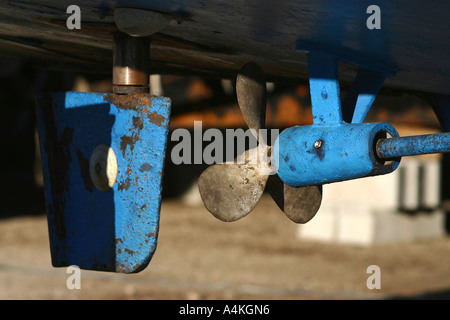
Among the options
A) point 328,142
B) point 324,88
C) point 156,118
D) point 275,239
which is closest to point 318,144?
point 328,142

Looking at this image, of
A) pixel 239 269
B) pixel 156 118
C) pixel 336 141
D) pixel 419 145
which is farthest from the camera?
pixel 239 269

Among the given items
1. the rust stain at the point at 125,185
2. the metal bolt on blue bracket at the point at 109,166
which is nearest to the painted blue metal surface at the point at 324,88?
the metal bolt on blue bracket at the point at 109,166

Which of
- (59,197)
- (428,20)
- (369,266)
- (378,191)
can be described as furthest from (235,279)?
(428,20)

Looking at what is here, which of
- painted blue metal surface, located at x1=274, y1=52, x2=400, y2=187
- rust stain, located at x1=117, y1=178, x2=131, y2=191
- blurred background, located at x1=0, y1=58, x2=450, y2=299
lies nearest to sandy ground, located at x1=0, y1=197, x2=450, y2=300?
blurred background, located at x1=0, y1=58, x2=450, y2=299

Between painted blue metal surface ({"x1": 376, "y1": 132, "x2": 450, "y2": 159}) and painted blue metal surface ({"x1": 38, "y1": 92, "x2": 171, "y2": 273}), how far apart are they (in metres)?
1.05

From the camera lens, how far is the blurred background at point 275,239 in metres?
6.65

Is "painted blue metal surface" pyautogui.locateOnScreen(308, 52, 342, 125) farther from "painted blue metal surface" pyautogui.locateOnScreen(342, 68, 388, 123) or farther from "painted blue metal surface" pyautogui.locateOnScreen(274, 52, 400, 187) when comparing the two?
"painted blue metal surface" pyautogui.locateOnScreen(342, 68, 388, 123)

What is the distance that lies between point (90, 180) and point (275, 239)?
6.69m

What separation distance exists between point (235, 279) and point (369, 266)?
5.88ft

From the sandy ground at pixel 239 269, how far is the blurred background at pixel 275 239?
1 cm

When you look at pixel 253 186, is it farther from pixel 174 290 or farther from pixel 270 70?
pixel 174 290

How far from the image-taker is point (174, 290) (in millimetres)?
6449

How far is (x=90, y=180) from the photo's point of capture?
3.45 m

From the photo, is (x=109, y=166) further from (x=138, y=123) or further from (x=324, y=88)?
(x=324, y=88)
